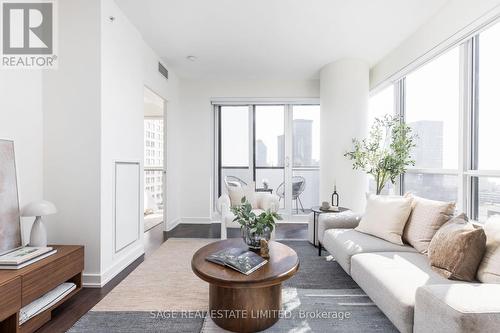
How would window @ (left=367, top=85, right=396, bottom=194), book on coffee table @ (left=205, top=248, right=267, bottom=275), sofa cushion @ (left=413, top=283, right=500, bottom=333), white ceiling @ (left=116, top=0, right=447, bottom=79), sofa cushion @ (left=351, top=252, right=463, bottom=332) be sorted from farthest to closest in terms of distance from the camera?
window @ (left=367, top=85, right=396, bottom=194) → white ceiling @ (left=116, top=0, right=447, bottom=79) → book on coffee table @ (left=205, top=248, right=267, bottom=275) → sofa cushion @ (left=351, top=252, right=463, bottom=332) → sofa cushion @ (left=413, top=283, right=500, bottom=333)

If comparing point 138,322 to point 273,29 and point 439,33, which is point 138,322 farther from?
point 439,33

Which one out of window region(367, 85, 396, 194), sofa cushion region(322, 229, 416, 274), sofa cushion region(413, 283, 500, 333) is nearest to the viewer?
sofa cushion region(413, 283, 500, 333)

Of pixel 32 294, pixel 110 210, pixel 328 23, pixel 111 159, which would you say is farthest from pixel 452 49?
pixel 32 294

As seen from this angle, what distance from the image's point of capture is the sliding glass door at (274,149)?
5180 mm

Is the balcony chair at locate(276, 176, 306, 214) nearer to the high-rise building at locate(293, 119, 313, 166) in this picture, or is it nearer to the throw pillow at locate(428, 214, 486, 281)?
the high-rise building at locate(293, 119, 313, 166)

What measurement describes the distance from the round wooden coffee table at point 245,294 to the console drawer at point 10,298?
1072 millimetres

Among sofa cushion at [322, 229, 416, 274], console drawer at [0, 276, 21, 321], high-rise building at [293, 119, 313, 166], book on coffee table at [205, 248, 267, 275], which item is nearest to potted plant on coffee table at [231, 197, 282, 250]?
book on coffee table at [205, 248, 267, 275]

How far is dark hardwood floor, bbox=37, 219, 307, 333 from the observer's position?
1941mm

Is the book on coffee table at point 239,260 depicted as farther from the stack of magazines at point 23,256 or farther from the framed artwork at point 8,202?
the framed artwork at point 8,202

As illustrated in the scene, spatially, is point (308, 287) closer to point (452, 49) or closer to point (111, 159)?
point (111, 159)

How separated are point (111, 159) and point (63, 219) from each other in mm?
717

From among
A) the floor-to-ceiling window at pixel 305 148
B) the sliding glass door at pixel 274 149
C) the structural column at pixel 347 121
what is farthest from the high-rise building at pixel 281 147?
the structural column at pixel 347 121

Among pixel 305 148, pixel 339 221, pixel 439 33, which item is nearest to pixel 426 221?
pixel 339 221

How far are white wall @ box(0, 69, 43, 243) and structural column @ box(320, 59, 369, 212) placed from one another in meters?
3.82
